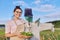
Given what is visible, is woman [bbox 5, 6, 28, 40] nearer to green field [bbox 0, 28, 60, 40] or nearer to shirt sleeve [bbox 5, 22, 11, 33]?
shirt sleeve [bbox 5, 22, 11, 33]

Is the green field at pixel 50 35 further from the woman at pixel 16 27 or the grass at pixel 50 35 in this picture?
the woman at pixel 16 27

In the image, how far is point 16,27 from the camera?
1.96 m

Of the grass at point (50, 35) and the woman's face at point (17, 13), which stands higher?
the woman's face at point (17, 13)

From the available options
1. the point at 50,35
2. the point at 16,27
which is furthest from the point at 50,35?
the point at 16,27

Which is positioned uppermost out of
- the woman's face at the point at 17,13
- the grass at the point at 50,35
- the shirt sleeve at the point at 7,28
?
the woman's face at the point at 17,13

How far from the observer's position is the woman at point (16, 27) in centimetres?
195

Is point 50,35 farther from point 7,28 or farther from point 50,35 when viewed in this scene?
point 7,28

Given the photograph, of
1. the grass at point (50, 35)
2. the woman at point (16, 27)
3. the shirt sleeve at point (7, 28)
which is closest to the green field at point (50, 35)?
the grass at point (50, 35)

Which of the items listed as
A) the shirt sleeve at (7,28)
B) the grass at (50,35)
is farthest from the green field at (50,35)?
Result: the shirt sleeve at (7,28)

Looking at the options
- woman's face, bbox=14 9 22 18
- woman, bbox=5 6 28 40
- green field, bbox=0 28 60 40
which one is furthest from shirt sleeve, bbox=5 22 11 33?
green field, bbox=0 28 60 40

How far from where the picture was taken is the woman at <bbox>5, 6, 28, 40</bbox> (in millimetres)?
1947

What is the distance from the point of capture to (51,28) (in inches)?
77.5

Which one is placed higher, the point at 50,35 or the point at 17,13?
the point at 17,13

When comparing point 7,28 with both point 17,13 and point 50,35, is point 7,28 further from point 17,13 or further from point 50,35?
point 50,35
